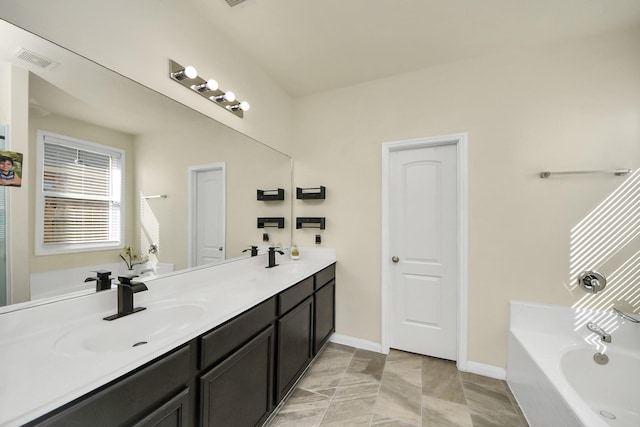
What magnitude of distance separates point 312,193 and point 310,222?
31 cm

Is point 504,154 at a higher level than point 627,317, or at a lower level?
higher

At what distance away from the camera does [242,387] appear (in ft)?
4.25

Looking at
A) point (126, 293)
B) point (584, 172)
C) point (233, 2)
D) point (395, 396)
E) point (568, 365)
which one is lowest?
point (395, 396)

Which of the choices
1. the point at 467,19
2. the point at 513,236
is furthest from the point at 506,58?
the point at 513,236

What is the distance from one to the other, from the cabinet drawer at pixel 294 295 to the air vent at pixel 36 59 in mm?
1570

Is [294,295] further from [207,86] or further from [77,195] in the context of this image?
[207,86]

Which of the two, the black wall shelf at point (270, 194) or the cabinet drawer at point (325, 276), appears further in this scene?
the black wall shelf at point (270, 194)

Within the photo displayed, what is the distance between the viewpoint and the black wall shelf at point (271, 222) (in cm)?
245

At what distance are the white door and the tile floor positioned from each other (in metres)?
→ 0.25

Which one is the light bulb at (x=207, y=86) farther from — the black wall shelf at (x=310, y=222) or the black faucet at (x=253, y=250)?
the black wall shelf at (x=310, y=222)

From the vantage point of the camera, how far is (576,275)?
1918 mm

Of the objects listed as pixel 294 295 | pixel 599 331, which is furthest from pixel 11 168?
pixel 599 331

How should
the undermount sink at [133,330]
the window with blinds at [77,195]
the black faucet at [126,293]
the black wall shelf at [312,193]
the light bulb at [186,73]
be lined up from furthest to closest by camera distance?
the black wall shelf at [312,193] → the light bulb at [186,73] → the black faucet at [126,293] → the window with blinds at [77,195] → the undermount sink at [133,330]

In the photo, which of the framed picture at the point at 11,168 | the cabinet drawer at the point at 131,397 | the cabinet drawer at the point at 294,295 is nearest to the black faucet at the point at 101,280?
Result: the framed picture at the point at 11,168
